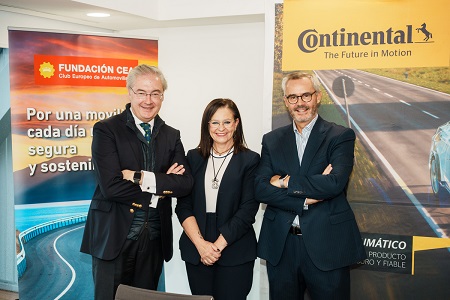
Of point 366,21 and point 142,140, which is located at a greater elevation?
point 366,21

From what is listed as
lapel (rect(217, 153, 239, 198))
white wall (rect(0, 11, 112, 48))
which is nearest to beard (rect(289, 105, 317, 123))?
lapel (rect(217, 153, 239, 198))

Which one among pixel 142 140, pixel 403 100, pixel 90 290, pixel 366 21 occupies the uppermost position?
pixel 366 21

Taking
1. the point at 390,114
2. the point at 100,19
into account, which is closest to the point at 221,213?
the point at 390,114

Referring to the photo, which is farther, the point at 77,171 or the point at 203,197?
the point at 77,171

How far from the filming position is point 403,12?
11.7ft

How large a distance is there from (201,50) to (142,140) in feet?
7.93

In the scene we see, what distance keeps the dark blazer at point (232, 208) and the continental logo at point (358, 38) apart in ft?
3.36

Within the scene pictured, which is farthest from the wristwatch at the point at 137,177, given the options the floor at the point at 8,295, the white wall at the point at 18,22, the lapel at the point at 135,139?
the floor at the point at 8,295

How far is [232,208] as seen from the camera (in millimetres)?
3268

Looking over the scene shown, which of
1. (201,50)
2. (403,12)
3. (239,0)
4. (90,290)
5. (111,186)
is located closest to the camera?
(111,186)

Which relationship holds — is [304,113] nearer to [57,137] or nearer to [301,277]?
[301,277]

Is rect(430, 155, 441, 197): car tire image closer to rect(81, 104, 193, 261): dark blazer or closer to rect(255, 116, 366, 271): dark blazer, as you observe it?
rect(255, 116, 366, 271): dark blazer

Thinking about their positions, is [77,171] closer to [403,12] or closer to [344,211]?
[344,211]

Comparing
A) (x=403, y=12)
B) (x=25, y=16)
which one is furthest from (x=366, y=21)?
(x=25, y=16)
